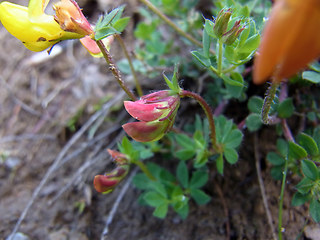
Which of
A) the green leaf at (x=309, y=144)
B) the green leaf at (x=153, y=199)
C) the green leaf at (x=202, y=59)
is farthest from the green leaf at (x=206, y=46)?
the green leaf at (x=153, y=199)

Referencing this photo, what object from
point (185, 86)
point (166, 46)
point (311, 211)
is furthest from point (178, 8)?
point (311, 211)

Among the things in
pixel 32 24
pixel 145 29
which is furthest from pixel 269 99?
pixel 145 29

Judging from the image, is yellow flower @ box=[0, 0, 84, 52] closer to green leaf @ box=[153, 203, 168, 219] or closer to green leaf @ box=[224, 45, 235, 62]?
green leaf @ box=[224, 45, 235, 62]

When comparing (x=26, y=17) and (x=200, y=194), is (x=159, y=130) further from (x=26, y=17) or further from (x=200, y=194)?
(x=26, y=17)

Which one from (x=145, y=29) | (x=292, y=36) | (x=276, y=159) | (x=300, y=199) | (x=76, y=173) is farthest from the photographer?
(x=145, y=29)

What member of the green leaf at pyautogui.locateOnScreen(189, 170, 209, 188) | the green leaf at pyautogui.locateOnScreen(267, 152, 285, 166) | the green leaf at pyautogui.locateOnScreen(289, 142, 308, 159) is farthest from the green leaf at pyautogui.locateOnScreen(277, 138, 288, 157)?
the green leaf at pyautogui.locateOnScreen(189, 170, 209, 188)

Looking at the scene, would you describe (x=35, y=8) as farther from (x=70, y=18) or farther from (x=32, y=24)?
(x=70, y=18)

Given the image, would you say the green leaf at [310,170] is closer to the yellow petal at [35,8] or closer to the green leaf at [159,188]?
the green leaf at [159,188]

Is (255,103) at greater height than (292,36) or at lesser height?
lesser
